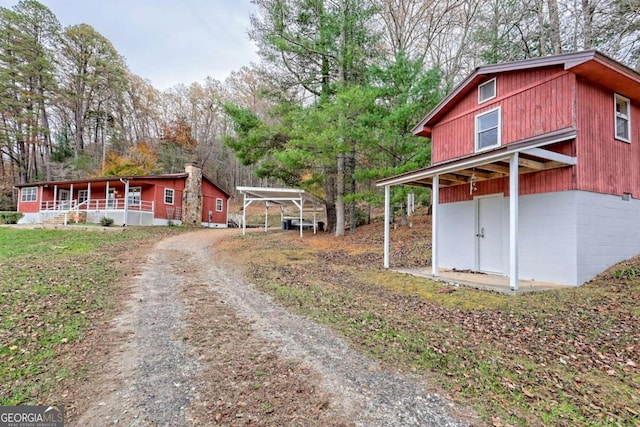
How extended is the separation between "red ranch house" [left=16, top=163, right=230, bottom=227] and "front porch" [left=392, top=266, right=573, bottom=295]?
1835 centimetres

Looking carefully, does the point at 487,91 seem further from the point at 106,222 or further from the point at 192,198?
the point at 192,198

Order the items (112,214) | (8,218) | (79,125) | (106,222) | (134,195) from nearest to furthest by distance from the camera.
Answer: (106,222) → (112,214) → (8,218) → (134,195) → (79,125)

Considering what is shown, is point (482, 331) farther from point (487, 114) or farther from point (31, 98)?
point (31, 98)

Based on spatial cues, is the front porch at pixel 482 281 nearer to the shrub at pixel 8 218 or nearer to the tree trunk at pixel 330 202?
the tree trunk at pixel 330 202

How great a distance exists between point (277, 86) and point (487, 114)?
1128cm

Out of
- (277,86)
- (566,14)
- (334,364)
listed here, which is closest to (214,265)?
(334,364)

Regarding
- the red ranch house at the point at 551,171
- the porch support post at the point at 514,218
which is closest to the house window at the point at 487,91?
the red ranch house at the point at 551,171

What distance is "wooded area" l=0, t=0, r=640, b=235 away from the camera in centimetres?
1270

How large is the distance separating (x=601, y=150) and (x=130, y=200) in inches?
979

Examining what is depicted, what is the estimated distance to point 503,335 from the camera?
4.24m

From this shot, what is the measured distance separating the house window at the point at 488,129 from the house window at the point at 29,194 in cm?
3113

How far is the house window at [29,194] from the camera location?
24309mm

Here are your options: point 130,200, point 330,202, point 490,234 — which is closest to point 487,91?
point 490,234

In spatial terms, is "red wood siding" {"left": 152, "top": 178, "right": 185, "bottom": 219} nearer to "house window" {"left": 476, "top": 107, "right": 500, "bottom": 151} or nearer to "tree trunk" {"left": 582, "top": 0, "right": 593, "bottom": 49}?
"house window" {"left": 476, "top": 107, "right": 500, "bottom": 151}
